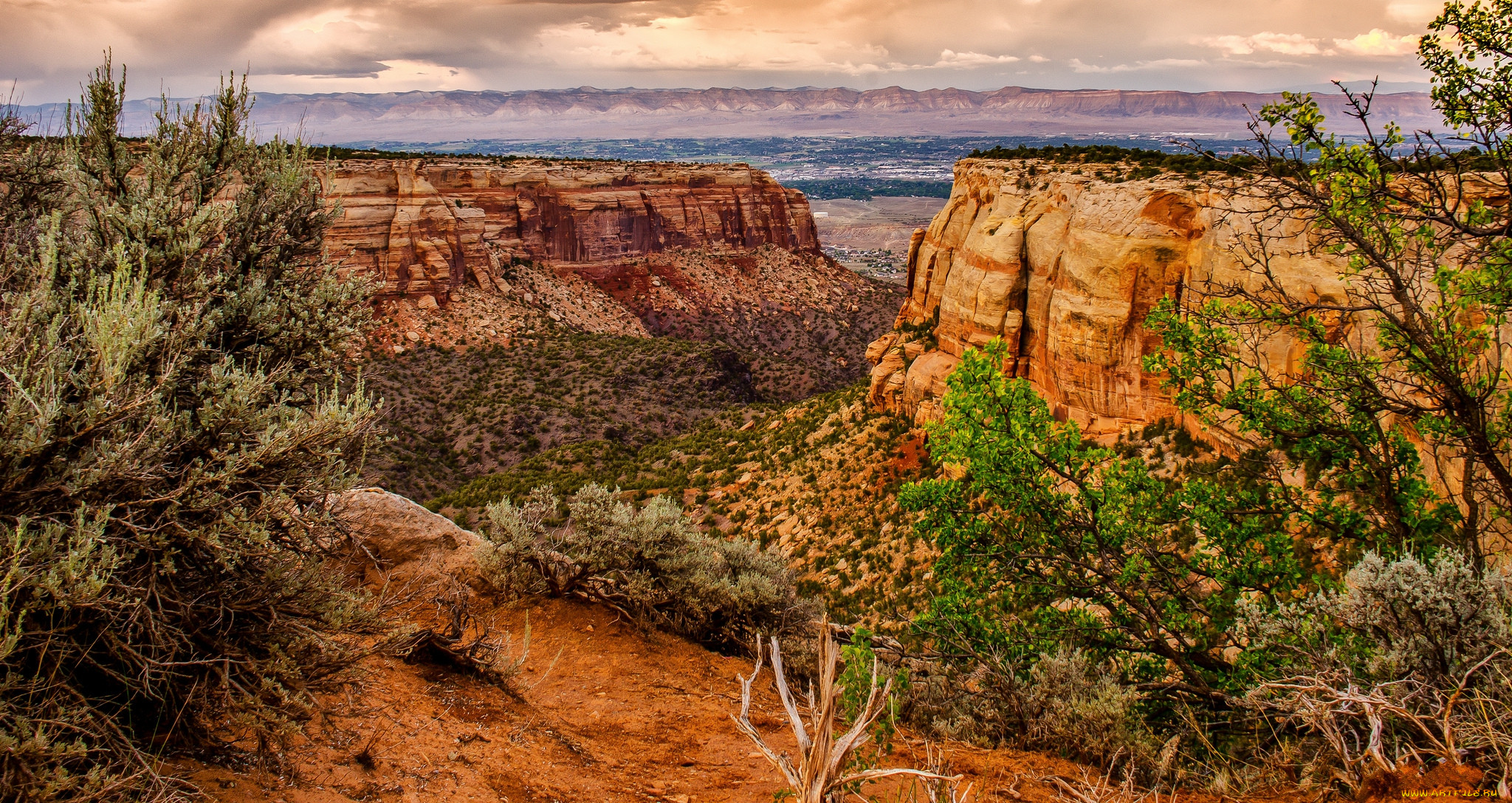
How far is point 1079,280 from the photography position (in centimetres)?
1836

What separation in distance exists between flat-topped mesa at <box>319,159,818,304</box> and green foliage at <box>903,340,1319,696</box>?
3606 centimetres

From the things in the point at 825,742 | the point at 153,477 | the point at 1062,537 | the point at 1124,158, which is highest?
the point at 1124,158

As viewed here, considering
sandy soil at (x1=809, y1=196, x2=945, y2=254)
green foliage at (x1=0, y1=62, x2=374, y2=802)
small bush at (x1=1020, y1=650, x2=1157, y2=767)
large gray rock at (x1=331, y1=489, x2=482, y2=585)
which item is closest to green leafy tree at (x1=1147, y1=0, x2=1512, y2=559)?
small bush at (x1=1020, y1=650, x2=1157, y2=767)

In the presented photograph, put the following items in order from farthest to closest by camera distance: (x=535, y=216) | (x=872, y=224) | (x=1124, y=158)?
(x=872, y=224) → (x=535, y=216) → (x=1124, y=158)

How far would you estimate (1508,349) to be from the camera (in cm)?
861

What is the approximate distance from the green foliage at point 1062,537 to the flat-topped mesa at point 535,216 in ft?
118

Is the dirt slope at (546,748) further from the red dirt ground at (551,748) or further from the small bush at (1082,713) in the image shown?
the small bush at (1082,713)

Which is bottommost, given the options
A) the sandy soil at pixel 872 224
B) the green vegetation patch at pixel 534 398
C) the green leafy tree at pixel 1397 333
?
the green vegetation patch at pixel 534 398

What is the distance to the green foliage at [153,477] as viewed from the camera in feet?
14.6

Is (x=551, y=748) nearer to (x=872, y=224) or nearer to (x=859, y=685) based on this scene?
(x=859, y=685)

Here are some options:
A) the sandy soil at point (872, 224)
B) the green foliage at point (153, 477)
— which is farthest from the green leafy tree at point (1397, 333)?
the sandy soil at point (872, 224)

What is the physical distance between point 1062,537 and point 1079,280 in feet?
39.9

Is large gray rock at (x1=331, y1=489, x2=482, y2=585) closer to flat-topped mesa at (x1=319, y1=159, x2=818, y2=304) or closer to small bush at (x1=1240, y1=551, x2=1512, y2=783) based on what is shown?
small bush at (x1=1240, y1=551, x2=1512, y2=783)

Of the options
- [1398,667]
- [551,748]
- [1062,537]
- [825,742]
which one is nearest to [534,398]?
[551,748]
